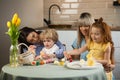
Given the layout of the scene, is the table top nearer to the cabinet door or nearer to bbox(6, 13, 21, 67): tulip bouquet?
bbox(6, 13, 21, 67): tulip bouquet

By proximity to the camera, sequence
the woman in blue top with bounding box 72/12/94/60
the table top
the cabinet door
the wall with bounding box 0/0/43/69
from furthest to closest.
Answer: the wall with bounding box 0/0/43/69 < the cabinet door < the woman in blue top with bounding box 72/12/94/60 < the table top

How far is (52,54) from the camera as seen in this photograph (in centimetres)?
276

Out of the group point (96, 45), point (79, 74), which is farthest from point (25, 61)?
point (96, 45)

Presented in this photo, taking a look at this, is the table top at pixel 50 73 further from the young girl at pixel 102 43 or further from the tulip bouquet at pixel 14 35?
the young girl at pixel 102 43

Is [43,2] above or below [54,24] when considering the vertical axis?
above

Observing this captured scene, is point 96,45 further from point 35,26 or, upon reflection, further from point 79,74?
point 35,26

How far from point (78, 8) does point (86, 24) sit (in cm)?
125

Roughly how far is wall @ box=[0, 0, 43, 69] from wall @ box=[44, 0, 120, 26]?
0.23m

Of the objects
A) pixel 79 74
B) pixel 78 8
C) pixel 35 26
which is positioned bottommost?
pixel 79 74

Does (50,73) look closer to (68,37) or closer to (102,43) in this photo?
→ (102,43)

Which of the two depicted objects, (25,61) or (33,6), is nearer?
(25,61)

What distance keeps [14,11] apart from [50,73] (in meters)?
2.42

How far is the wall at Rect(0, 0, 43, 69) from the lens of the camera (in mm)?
4305

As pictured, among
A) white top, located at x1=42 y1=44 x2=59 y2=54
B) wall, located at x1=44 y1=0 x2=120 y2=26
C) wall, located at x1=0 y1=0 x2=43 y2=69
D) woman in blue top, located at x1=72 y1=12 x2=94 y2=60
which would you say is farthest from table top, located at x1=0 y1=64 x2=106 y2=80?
wall, located at x1=44 y1=0 x2=120 y2=26
